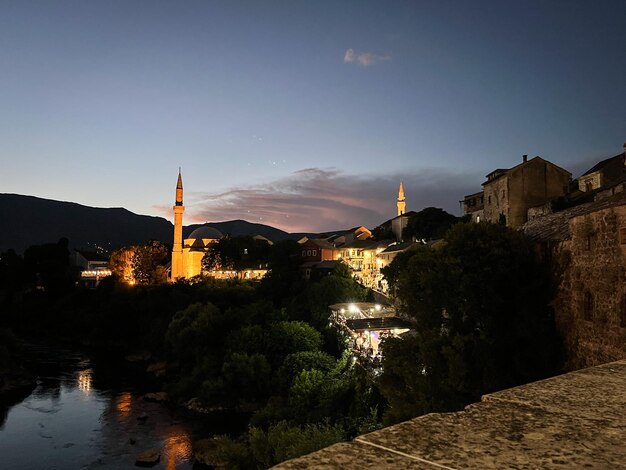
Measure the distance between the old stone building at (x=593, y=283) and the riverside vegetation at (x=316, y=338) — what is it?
85 cm

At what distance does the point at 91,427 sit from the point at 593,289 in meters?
26.3

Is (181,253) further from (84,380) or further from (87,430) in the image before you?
(87,430)

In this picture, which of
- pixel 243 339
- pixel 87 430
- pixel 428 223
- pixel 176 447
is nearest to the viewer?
pixel 176 447

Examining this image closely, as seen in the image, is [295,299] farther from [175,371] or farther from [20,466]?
[20,466]

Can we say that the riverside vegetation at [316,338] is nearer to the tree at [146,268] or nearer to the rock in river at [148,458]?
the rock in river at [148,458]

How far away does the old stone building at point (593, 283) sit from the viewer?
11898 mm

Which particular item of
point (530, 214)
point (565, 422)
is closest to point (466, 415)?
point (565, 422)

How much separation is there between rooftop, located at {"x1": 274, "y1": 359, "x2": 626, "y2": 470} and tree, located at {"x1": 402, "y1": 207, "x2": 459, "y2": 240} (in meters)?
53.8

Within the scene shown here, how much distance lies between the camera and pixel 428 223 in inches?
2279

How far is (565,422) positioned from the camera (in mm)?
2811

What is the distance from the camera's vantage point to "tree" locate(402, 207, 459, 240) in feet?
187

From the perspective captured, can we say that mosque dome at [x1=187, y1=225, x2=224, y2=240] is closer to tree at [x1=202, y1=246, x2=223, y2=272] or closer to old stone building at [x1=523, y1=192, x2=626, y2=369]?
tree at [x1=202, y1=246, x2=223, y2=272]

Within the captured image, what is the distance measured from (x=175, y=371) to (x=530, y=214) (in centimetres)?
3164

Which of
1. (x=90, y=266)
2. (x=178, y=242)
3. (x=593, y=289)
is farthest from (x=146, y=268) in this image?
(x=593, y=289)
